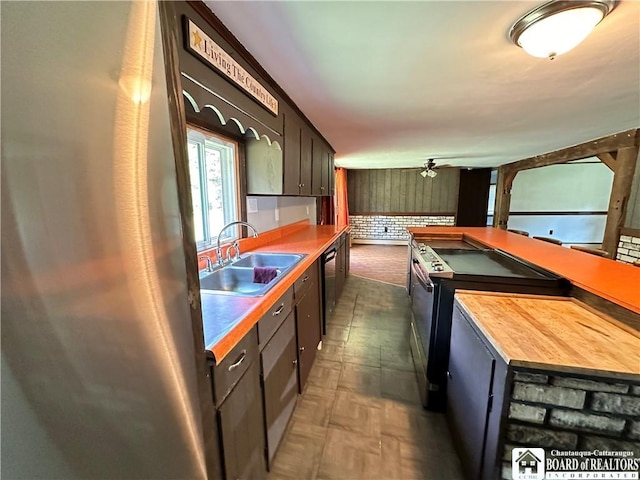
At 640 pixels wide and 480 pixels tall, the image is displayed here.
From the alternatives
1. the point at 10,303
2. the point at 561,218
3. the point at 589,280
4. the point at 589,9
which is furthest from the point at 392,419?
the point at 561,218

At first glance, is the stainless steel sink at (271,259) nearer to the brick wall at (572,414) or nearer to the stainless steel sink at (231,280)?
the stainless steel sink at (231,280)

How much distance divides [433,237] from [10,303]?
11.6ft

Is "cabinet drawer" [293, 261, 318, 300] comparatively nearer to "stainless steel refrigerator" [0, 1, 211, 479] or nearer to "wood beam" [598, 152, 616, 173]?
"stainless steel refrigerator" [0, 1, 211, 479]

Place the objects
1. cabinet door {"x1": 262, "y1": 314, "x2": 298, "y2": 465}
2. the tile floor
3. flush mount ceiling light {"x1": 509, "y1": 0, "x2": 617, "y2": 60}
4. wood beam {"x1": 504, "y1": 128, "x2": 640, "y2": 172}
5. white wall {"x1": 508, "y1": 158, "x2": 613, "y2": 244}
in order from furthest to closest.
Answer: white wall {"x1": 508, "y1": 158, "x2": 613, "y2": 244}, wood beam {"x1": 504, "y1": 128, "x2": 640, "y2": 172}, the tile floor, cabinet door {"x1": 262, "y1": 314, "x2": 298, "y2": 465}, flush mount ceiling light {"x1": 509, "y1": 0, "x2": 617, "y2": 60}

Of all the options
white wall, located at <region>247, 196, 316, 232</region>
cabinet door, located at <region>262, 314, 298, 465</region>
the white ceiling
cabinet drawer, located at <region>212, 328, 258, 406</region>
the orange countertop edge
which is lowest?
cabinet door, located at <region>262, 314, 298, 465</region>

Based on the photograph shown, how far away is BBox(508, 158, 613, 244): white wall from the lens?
719cm

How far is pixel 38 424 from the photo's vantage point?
1.25ft

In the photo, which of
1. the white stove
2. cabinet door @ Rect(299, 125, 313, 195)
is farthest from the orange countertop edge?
cabinet door @ Rect(299, 125, 313, 195)

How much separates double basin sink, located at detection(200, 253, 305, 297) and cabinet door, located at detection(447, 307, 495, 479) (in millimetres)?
1025

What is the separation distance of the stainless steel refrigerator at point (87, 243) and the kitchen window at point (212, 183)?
136 centimetres

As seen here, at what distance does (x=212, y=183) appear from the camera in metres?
2.09

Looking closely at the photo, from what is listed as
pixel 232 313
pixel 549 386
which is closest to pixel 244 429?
pixel 232 313

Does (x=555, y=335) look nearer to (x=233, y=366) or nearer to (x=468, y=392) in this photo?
(x=468, y=392)

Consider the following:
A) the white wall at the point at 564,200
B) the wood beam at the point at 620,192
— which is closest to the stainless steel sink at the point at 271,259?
the wood beam at the point at 620,192
